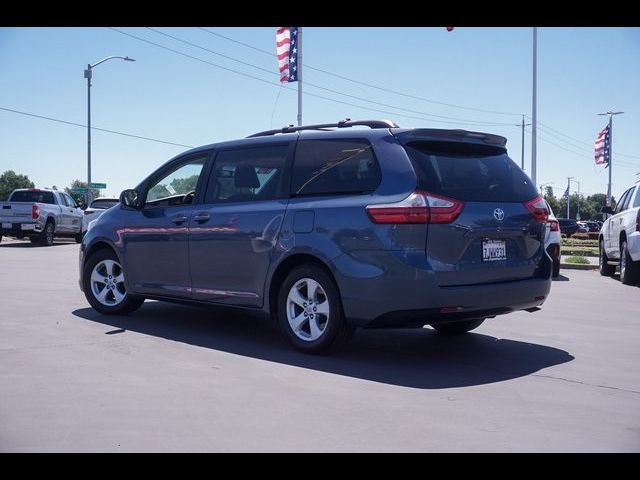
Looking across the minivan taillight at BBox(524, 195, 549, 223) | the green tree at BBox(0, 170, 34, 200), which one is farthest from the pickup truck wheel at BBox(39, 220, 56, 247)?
the green tree at BBox(0, 170, 34, 200)

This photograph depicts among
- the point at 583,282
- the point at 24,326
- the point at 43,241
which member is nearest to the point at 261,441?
the point at 24,326

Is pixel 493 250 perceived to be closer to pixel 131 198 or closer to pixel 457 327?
pixel 457 327

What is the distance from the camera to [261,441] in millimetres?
3895

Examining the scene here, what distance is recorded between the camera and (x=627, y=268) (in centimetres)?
1242

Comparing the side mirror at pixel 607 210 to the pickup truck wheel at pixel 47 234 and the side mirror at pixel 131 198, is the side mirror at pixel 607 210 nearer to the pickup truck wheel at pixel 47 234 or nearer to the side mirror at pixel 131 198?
the side mirror at pixel 131 198

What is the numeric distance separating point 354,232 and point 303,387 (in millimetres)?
1321

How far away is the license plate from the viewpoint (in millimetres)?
5766

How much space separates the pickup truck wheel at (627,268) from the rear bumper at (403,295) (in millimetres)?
7427

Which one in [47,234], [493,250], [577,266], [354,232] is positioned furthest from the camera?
Result: [47,234]

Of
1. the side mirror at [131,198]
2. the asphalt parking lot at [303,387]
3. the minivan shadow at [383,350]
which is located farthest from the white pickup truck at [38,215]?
the side mirror at [131,198]

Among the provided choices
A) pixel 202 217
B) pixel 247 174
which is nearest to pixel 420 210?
pixel 247 174
